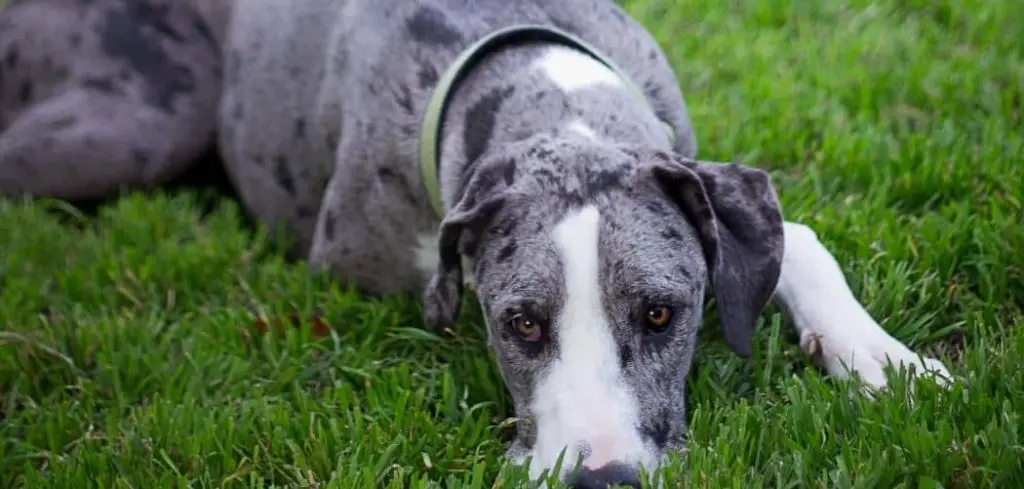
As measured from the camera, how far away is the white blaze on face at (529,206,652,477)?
2881mm

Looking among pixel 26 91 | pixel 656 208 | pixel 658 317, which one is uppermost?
pixel 656 208

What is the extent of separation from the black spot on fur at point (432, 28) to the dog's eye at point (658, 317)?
134 cm

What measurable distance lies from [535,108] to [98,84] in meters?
2.35

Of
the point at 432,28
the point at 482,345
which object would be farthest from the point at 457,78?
the point at 482,345

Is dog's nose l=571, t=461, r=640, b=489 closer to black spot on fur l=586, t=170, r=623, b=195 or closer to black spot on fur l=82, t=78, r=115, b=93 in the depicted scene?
black spot on fur l=586, t=170, r=623, b=195

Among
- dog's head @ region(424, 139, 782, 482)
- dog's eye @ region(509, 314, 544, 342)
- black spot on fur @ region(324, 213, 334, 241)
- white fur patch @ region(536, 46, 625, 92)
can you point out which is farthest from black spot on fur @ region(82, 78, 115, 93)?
dog's eye @ region(509, 314, 544, 342)

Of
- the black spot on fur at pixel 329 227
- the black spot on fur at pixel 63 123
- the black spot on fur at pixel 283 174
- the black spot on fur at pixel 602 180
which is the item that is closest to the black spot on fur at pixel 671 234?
the black spot on fur at pixel 602 180

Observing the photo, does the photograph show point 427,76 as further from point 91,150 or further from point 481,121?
point 91,150

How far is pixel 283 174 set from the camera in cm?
480

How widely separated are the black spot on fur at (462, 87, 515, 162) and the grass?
545 mm

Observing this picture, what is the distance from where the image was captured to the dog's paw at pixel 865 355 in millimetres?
3291

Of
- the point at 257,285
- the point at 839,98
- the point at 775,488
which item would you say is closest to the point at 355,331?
the point at 257,285

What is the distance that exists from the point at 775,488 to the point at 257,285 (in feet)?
6.68

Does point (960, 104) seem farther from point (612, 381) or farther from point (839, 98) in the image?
point (612, 381)
